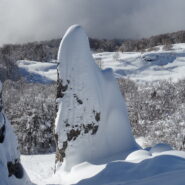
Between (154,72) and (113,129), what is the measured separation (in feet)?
318

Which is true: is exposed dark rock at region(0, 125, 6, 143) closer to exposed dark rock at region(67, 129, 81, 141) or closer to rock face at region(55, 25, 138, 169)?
rock face at region(55, 25, 138, 169)

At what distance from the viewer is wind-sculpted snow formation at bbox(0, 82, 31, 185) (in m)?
11.1

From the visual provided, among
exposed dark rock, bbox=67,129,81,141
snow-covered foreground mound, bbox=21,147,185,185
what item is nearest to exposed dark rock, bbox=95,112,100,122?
exposed dark rock, bbox=67,129,81,141

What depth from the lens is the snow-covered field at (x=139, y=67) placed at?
105 m

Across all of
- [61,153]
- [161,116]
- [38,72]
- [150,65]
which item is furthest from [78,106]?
[150,65]

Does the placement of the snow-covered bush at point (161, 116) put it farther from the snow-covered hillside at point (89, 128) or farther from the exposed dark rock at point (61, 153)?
the exposed dark rock at point (61, 153)

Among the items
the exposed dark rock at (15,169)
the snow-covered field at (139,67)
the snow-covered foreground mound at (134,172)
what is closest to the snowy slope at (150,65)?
the snow-covered field at (139,67)

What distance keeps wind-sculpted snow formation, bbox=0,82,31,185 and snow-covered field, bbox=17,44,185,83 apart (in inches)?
3552

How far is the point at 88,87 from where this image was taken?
47.2 ft

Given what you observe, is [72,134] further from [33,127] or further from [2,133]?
[33,127]

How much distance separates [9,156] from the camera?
37.6 ft

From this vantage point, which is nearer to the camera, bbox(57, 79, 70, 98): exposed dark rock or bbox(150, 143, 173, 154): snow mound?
bbox(150, 143, 173, 154): snow mound

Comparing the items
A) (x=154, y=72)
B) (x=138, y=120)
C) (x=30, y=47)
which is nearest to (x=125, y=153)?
(x=138, y=120)

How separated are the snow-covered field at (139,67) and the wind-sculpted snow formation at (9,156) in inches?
3552
